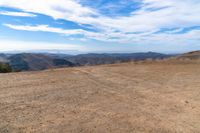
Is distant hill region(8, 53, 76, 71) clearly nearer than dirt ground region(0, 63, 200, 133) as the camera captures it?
No

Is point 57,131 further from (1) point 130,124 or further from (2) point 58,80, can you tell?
(2) point 58,80

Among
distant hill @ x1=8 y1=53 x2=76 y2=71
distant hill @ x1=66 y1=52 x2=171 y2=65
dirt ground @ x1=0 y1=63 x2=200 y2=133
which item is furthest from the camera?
distant hill @ x1=8 y1=53 x2=76 y2=71

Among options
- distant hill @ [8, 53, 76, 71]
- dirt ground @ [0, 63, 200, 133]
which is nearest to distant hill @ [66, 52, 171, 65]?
distant hill @ [8, 53, 76, 71]

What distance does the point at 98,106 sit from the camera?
286 inches

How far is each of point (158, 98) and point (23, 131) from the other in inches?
179

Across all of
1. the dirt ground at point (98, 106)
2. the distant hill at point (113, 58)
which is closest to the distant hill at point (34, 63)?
the distant hill at point (113, 58)

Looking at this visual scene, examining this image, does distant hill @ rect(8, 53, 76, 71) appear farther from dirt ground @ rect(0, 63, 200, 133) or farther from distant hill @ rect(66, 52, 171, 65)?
dirt ground @ rect(0, 63, 200, 133)

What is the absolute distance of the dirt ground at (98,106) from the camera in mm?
5676

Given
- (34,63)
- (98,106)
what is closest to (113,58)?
(34,63)

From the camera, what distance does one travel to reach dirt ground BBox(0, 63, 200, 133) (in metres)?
5.68

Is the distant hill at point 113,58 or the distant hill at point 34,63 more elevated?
the distant hill at point 113,58

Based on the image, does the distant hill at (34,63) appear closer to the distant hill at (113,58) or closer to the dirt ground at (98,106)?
the distant hill at (113,58)

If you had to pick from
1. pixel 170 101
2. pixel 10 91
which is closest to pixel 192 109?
pixel 170 101

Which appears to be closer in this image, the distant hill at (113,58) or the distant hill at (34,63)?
the distant hill at (113,58)
